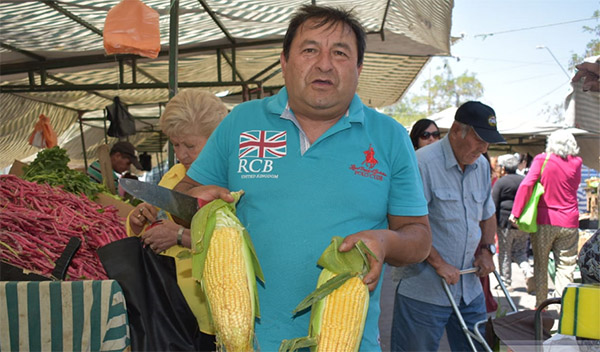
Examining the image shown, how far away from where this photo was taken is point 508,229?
370 inches

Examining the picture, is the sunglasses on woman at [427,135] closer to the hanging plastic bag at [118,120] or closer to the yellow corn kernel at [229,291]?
the yellow corn kernel at [229,291]

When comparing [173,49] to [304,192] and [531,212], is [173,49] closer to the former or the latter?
[304,192]

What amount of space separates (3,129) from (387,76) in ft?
33.2

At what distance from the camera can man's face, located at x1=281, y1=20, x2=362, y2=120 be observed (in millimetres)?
1989

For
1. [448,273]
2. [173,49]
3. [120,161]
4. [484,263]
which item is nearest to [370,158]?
[448,273]

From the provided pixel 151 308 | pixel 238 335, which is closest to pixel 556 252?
pixel 151 308

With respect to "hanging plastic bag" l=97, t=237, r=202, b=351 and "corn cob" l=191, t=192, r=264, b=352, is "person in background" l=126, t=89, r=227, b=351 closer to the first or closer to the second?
"hanging plastic bag" l=97, t=237, r=202, b=351

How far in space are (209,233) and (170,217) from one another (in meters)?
1.12

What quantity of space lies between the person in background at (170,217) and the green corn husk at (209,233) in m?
0.99

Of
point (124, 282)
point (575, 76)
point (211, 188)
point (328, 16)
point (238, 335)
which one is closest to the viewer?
point (238, 335)

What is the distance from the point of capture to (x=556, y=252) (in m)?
7.52

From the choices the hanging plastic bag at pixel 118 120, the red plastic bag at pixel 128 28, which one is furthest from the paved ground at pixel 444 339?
the hanging plastic bag at pixel 118 120

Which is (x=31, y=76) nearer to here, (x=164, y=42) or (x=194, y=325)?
(x=164, y=42)

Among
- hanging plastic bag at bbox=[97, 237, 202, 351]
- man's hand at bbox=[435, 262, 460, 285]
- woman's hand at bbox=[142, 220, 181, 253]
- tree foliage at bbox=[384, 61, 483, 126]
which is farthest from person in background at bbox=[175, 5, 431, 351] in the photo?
tree foliage at bbox=[384, 61, 483, 126]
